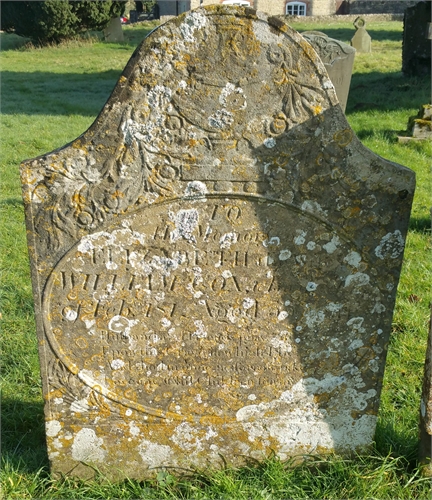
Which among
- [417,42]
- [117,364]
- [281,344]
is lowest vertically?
[117,364]

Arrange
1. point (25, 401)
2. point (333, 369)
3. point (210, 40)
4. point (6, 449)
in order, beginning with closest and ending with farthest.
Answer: point (210, 40), point (333, 369), point (6, 449), point (25, 401)

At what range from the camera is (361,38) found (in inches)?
762

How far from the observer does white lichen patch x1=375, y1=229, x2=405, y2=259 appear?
9.80ft

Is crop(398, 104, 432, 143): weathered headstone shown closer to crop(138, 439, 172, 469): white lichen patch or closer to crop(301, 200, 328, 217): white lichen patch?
crop(301, 200, 328, 217): white lichen patch

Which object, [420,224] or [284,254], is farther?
[420,224]

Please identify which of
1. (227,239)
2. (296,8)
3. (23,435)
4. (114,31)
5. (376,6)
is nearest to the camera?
(227,239)

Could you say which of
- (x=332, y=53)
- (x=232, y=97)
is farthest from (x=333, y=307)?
(x=332, y=53)

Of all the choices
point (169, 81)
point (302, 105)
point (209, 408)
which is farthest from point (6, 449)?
point (302, 105)

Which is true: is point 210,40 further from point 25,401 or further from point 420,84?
point 420,84

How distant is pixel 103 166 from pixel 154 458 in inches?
65.6

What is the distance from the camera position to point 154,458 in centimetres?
334

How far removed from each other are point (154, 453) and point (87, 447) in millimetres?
370

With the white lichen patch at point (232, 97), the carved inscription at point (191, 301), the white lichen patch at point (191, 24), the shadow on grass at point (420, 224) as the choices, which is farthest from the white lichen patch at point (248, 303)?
the shadow on grass at point (420, 224)

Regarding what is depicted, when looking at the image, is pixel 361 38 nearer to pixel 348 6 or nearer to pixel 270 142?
pixel 270 142
